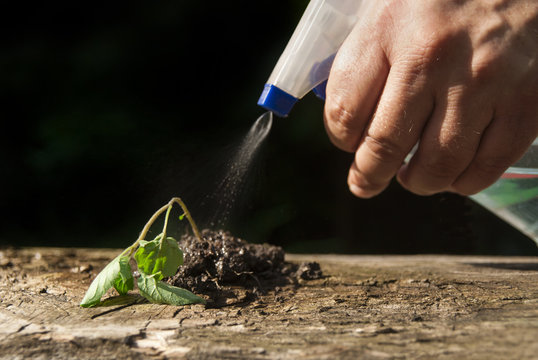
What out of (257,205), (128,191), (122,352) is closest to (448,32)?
(122,352)

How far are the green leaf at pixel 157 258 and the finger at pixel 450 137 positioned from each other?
660 mm

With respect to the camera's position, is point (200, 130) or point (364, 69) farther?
point (200, 130)

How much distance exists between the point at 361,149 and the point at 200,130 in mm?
1039

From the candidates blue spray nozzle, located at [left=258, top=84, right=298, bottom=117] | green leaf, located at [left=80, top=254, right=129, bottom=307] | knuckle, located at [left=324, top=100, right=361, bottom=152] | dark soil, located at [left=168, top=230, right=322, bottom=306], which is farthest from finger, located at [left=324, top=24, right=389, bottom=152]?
green leaf, located at [left=80, top=254, right=129, bottom=307]

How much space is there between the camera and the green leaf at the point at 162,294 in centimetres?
87

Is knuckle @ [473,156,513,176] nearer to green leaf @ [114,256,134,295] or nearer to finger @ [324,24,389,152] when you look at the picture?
finger @ [324,24,389,152]

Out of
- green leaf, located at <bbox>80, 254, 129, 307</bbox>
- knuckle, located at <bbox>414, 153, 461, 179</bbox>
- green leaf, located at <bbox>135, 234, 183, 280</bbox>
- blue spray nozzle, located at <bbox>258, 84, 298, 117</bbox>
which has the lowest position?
green leaf, located at <bbox>80, 254, 129, 307</bbox>

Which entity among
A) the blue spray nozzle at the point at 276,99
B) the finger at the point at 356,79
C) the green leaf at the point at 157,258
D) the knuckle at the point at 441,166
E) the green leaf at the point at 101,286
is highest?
the finger at the point at 356,79

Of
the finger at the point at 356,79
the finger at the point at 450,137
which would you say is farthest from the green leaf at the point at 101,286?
the finger at the point at 450,137

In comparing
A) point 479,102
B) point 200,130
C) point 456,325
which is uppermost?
point 479,102

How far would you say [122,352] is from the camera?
65 cm

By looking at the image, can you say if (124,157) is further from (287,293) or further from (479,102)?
(479,102)

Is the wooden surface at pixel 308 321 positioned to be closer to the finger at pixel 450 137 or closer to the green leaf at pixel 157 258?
the green leaf at pixel 157 258

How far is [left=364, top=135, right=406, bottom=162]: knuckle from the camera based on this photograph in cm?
107
